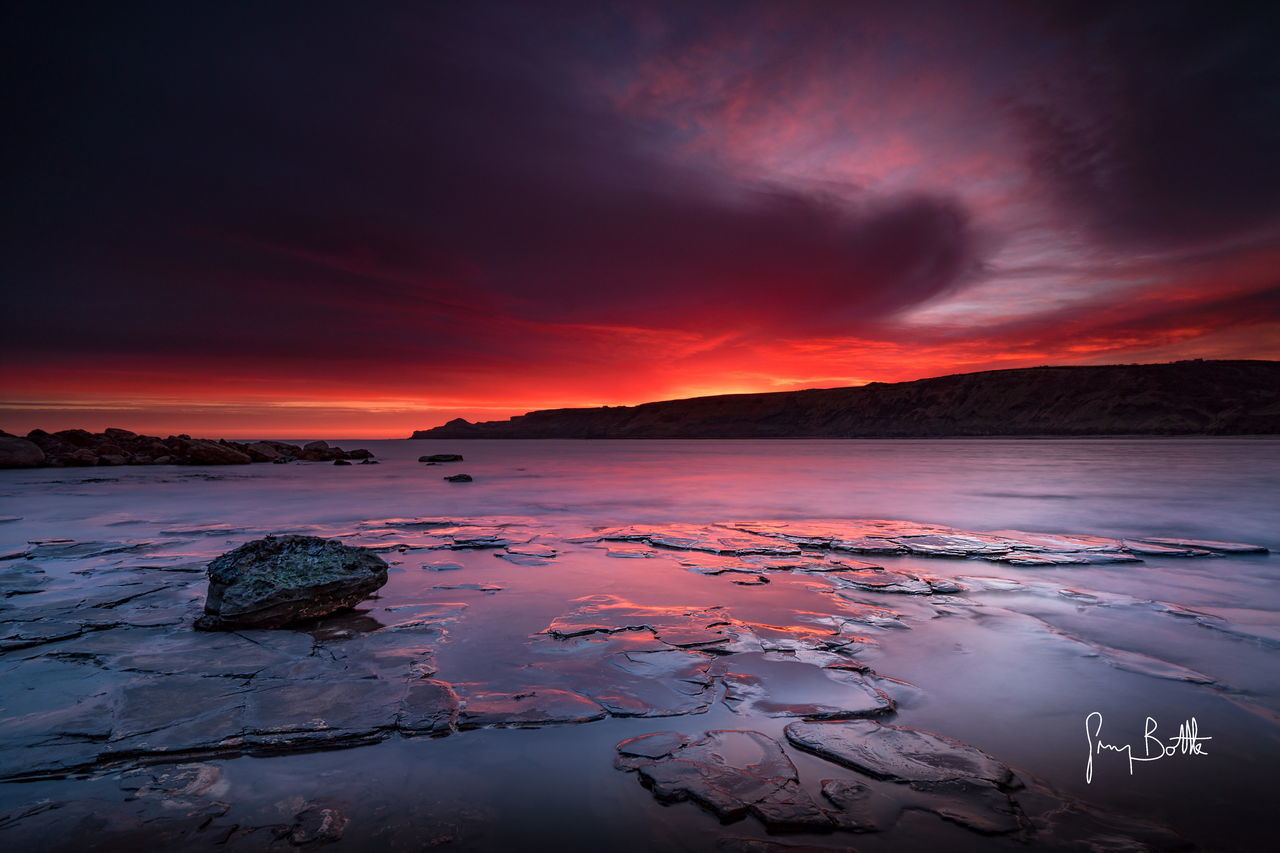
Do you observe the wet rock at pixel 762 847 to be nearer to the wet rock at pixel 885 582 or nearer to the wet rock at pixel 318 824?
the wet rock at pixel 318 824

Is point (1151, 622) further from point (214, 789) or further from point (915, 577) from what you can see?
point (214, 789)

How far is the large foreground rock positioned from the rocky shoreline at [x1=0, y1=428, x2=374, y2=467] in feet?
92.3

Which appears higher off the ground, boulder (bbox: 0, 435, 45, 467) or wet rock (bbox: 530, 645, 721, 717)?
boulder (bbox: 0, 435, 45, 467)

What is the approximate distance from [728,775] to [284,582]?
3774mm

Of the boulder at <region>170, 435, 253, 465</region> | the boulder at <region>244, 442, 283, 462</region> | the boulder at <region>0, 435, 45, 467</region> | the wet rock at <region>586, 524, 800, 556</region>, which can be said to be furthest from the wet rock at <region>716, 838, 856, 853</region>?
the boulder at <region>244, 442, 283, 462</region>

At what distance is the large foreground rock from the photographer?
405 cm

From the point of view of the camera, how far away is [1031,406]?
84.4 metres

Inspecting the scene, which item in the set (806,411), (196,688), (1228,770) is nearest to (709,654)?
(1228,770)

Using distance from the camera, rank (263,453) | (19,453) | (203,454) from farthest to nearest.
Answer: (263,453), (203,454), (19,453)

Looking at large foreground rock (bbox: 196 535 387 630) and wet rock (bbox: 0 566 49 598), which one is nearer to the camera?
large foreground rock (bbox: 196 535 387 630)

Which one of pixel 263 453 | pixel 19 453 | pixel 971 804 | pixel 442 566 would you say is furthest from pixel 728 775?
pixel 263 453

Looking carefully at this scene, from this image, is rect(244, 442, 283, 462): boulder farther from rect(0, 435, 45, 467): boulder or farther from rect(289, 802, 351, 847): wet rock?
rect(289, 802, 351, 847): wet rock

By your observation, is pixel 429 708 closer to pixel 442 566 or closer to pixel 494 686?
pixel 494 686

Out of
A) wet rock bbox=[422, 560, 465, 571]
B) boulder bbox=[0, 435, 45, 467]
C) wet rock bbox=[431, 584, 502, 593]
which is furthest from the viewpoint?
boulder bbox=[0, 435, 45, 467]
